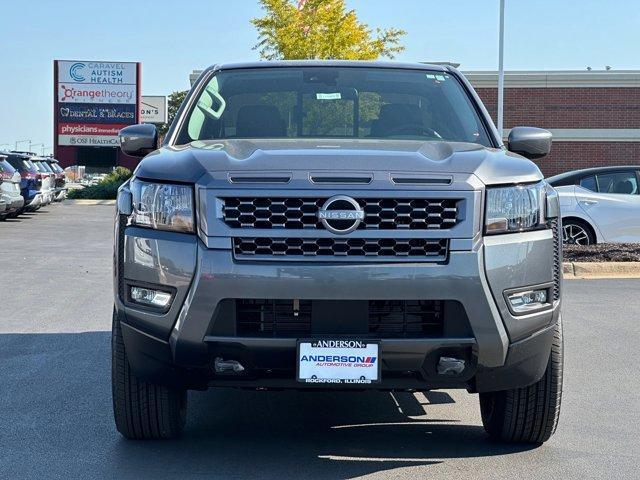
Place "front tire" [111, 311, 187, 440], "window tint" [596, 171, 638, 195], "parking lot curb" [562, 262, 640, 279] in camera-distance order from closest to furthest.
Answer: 1. "front tire" [111, 311, 187, 440]
2. "parking lot curb" [562, 262, 640, 279]
3. "window tint" [596, 171, 638, 195]

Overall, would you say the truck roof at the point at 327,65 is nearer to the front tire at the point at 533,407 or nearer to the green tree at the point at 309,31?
the front tire at the point at 533,407

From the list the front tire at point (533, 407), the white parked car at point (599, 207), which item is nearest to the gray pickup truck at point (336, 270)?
the front tire at point (533, 407)

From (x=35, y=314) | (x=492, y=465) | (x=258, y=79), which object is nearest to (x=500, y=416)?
(x=492, y=465)

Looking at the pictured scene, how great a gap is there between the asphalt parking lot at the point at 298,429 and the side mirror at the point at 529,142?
1485 millimetres

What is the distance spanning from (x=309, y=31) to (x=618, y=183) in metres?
26.3

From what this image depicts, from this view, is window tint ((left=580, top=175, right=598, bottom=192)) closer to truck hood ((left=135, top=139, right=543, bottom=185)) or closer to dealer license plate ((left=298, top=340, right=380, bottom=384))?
truck hood ((left=135, top=139, right=543, bottom=185))

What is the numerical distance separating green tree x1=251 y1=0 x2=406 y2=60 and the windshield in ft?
110

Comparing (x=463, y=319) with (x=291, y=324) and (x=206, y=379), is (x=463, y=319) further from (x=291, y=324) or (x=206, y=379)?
(x=206, y=379)

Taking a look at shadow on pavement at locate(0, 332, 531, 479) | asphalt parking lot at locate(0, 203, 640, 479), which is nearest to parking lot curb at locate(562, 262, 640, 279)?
asphalt parking lot at locate(0, 203, 640, 479)

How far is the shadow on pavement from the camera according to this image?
498cm

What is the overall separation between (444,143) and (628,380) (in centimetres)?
263

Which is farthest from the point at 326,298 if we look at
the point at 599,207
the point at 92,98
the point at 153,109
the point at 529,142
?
the point at 153,109

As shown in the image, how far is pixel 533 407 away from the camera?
205 inches

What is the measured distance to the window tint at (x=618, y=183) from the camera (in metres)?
15.6
